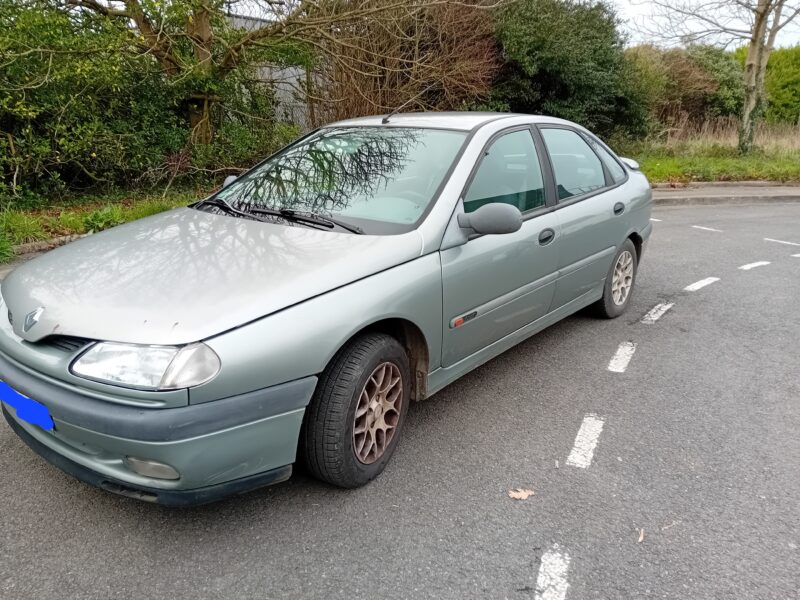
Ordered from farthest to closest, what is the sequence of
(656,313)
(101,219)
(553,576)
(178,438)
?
(101,219), (656,313), (553,576), (178,438)

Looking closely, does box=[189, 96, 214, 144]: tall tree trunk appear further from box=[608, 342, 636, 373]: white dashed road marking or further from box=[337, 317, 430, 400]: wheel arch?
box=[337, 317, 430, 400]: wheel arch

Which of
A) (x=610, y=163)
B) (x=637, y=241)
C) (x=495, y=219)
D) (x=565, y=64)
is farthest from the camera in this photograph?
(x=565, y=64)

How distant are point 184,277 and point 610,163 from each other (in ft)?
11.4

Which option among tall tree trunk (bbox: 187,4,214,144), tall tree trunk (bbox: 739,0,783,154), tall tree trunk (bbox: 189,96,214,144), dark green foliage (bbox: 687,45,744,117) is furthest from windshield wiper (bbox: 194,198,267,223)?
dark green foliage (bbox: 687,45,744,117)

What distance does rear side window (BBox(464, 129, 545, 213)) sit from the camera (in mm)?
3260

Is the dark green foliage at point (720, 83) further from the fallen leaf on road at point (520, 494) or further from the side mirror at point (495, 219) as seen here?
the fallen leaf on road at point (520, 494)

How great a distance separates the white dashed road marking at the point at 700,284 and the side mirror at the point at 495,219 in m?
3.48

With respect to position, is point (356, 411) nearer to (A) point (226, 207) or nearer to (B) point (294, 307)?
(B) point (294, 307)

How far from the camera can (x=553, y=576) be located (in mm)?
2205

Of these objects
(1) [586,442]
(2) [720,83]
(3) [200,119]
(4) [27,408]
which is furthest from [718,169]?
(4) [27,408]

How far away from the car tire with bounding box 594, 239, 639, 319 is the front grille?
11.7ft

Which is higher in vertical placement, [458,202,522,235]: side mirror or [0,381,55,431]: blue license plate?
[458,202,522,235]: side mirror

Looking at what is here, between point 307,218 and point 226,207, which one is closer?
point 307,218

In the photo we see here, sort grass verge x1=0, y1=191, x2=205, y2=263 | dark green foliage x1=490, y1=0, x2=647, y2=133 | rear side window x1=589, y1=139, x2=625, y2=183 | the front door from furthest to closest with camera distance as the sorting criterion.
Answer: dark green foliage x1=490, y1=0, x2=647, y2=133, grass verge x1=0, y1=191, x2=205, y2=263, rear side window x1=589, y1=139, x2=625, y2=183, the front door
